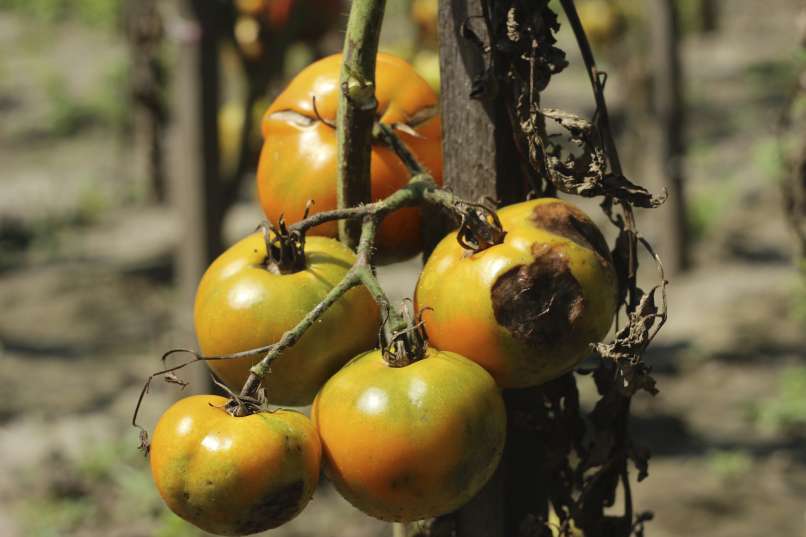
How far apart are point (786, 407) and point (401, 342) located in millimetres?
4120

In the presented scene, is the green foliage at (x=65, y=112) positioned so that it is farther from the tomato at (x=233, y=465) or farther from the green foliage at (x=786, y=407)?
the tomato at (x=233, y=465)

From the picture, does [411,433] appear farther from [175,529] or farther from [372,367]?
[175,529]

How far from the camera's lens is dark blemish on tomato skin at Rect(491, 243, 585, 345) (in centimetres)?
109

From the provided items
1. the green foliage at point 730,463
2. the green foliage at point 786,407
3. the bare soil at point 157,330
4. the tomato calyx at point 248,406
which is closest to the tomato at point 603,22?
the bare soil at point 157,330

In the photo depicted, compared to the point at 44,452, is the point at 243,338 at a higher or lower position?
higher

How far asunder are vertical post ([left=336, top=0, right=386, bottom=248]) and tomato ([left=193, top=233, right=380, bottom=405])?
3.6 inches

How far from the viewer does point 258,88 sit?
321cm

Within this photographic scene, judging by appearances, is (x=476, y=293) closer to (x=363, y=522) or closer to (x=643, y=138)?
(x=363, y=522)

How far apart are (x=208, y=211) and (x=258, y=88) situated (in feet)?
1.91

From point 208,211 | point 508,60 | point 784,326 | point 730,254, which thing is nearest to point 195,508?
point 508,60

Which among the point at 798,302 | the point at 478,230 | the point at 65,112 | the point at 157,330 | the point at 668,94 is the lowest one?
the point at 157,330

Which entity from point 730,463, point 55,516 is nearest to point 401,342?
point 55,516

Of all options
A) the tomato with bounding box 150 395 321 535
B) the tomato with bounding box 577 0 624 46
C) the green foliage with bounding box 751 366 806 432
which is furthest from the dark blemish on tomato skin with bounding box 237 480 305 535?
the tomato with bounding box 577 0 624 46

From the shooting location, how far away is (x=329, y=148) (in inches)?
50.1
